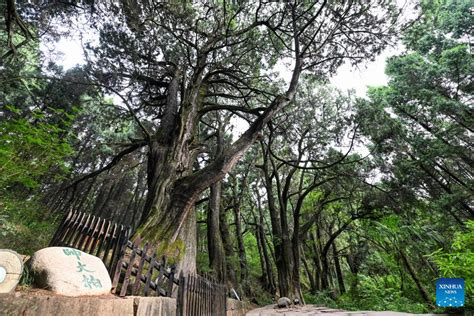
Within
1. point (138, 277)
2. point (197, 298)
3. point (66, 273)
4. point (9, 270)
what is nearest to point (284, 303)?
point (197, 298)

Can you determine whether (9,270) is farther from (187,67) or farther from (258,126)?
(187,67)

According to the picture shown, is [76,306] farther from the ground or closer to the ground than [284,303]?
farther from the ground

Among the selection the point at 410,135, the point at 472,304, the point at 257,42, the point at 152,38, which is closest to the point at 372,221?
the point at 410,135

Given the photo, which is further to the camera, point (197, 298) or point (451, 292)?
point (197, 298)

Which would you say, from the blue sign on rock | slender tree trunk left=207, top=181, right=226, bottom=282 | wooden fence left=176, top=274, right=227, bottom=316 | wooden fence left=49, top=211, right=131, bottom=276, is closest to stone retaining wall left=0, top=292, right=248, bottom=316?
wooden fence left=176, top=274, right=227, bottom=316

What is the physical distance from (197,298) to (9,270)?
2.34 m

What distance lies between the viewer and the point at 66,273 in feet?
5.47

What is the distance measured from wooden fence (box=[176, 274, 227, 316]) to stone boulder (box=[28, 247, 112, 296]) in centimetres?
114

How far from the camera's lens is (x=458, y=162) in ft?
32.8

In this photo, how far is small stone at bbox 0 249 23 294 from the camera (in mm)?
1348

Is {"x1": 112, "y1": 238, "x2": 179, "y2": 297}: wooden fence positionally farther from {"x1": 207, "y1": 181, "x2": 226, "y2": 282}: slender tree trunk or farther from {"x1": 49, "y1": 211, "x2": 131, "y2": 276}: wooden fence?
{"x1": 207, "y1": 181, "x2": 226, "y2": 282}: slender tree trunk

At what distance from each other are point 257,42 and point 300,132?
3.89 m

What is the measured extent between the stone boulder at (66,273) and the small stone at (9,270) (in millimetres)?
209

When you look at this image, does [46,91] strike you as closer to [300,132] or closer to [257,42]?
[257,42]
